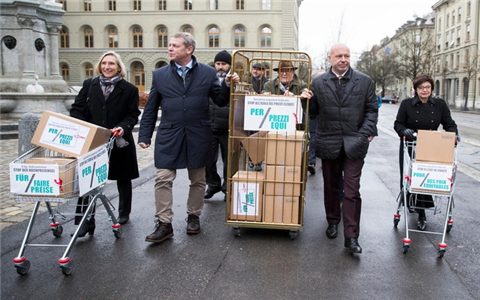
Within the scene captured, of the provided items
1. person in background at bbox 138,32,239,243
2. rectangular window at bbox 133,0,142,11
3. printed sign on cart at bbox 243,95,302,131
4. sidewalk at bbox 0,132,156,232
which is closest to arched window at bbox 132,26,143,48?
rectangular window at bbox 133,0,142,11

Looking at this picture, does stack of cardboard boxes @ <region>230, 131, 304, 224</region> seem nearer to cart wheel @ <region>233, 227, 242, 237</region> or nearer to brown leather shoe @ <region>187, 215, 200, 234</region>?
cart wheel @ <region>233, 227, 242, 237</region>

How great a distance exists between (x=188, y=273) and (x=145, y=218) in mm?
2027

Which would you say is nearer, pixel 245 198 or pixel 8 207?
pixel 245 198

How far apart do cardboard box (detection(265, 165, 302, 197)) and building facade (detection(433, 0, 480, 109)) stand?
54.0 meters

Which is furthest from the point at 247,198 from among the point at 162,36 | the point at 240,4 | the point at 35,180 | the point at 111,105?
the point at 162,36

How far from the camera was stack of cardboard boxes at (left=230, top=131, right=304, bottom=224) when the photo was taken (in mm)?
4969

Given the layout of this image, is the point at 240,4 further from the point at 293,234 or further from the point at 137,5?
the point at 293,234

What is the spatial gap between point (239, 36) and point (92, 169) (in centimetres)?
5857

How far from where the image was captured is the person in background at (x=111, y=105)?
5137 mm

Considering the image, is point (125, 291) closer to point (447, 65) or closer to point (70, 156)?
point (70, 156)

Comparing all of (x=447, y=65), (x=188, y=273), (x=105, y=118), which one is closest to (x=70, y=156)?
(x=105, y=118)

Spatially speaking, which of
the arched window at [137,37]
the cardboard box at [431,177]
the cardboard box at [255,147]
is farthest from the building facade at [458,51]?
the cardboard box at [255,147]

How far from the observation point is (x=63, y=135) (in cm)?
409

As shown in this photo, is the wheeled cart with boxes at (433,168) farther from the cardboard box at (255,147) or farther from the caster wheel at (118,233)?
the caster wheel at (118,233)
